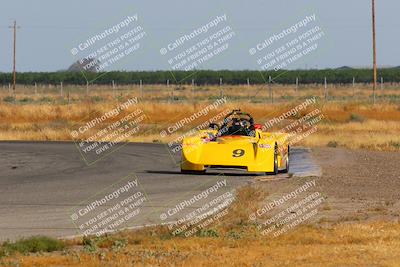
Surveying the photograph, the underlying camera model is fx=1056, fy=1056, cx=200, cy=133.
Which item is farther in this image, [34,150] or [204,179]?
[34,150]

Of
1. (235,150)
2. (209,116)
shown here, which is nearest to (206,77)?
(209,116)

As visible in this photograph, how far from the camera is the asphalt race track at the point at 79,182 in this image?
16812 mm

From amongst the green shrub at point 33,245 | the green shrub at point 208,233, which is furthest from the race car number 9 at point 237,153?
the green shrub at point 33,245

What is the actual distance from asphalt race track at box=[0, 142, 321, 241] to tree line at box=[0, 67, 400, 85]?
91902 millimetres

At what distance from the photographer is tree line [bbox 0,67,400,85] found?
420 ft

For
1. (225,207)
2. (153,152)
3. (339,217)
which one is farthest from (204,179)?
(153,152)

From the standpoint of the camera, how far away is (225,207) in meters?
18.2

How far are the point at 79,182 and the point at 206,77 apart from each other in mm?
109050

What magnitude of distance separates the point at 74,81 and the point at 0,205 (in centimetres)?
11798

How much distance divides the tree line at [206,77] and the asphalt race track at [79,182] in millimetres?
91902

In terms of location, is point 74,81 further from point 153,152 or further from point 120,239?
point 120,239

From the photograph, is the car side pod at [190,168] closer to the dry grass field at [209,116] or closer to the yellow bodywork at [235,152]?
the yellow bodywork at [235,152]

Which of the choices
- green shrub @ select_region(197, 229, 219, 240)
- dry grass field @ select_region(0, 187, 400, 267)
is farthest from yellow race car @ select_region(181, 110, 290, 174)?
green shrub @ select_region(197, 229, 219, 240)

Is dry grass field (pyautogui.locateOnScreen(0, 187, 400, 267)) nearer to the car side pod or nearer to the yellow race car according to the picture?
the yellow race car
